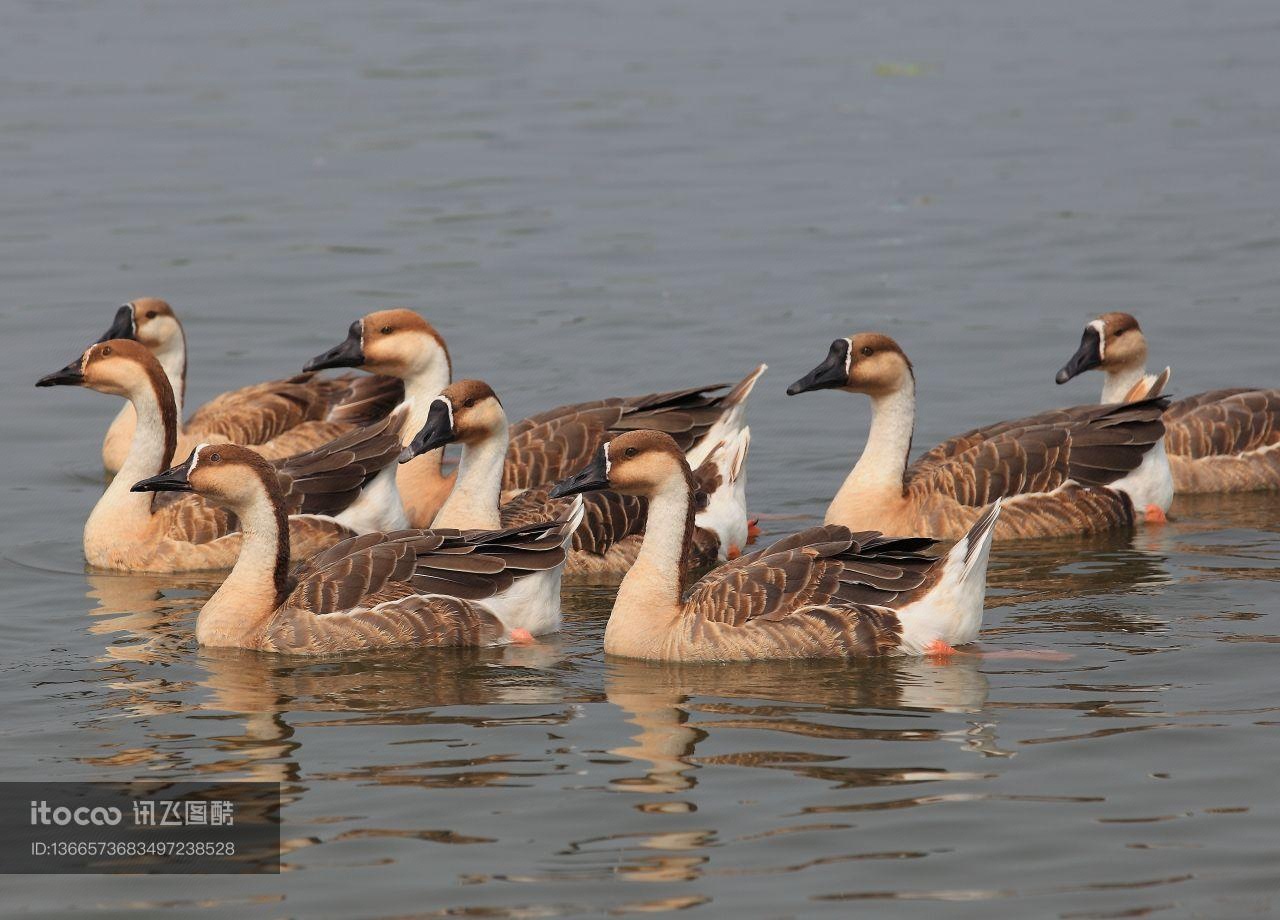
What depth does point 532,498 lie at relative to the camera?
15.3 meters

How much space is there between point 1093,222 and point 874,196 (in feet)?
9.09

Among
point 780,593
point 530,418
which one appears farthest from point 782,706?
point 530,418

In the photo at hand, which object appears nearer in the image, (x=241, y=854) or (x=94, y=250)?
(x=241, y=854)

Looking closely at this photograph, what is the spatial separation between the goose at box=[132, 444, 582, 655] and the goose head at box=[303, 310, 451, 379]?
11.4ft

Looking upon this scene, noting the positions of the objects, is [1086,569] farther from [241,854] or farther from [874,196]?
[874,196]

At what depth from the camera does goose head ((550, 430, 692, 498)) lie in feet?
41.0

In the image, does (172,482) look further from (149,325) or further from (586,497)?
(149,325)

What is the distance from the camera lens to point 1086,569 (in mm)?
14898

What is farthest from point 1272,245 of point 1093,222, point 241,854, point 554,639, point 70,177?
point 241,854

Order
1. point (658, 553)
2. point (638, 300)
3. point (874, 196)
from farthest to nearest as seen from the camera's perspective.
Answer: point (874, 196)
point (638, 300)
point (658, 553)

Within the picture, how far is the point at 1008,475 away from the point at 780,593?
403 centimetres

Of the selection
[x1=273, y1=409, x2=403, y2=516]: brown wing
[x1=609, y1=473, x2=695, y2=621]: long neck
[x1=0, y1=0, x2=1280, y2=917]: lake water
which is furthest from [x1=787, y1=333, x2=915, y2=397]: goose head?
[x1=273, y1=409, x2=403, y2=516]: brown wing

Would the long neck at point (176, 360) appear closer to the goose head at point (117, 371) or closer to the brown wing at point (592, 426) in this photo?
the goose head at point (117, 371)

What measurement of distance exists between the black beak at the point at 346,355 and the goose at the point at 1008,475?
351 centimetres
